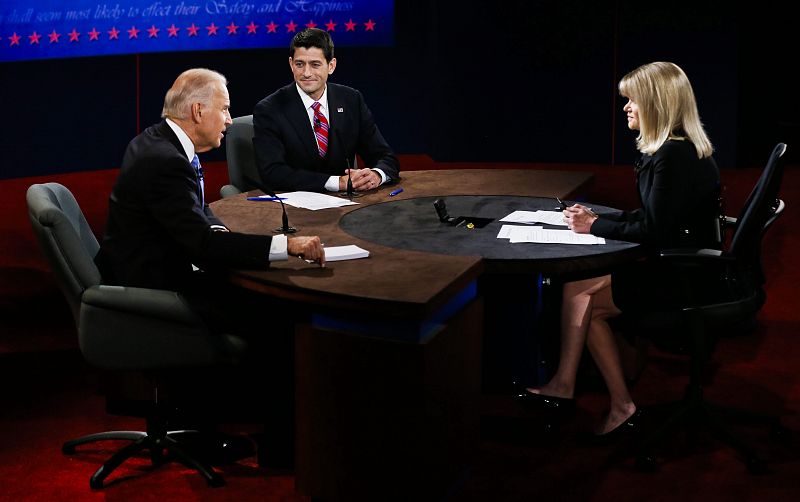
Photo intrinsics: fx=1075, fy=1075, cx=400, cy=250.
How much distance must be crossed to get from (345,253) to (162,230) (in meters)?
0.60

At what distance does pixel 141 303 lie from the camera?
3230 millimetres

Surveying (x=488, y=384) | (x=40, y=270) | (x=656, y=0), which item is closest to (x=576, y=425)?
(x=488, y=384)

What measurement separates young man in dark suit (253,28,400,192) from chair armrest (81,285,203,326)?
1523 millimetres

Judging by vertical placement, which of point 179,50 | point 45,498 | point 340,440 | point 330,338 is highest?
point 179,50

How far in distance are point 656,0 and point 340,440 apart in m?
6.63

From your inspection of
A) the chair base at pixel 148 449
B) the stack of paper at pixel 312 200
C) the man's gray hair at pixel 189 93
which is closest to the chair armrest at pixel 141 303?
the chair base at pixel 148 449

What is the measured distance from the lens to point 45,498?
131 inches

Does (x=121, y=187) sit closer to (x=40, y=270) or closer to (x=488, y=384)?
(x=488, y=384)

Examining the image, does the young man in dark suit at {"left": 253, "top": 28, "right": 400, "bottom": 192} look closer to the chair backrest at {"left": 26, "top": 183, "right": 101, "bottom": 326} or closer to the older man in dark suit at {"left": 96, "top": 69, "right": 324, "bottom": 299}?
the older man in dark suit at {"left": 96, "top": 69, "right": 324, "bottom": 299}

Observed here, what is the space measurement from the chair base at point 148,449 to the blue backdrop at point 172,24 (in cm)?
493

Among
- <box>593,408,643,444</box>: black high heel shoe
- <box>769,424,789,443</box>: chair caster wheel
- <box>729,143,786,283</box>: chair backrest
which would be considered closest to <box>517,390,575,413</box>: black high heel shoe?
<box>593,408,643,444</box>: black high heel shoe

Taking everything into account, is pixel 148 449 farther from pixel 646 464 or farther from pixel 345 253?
pixel 646 464

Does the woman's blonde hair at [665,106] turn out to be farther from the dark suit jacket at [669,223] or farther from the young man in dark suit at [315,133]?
the young man in dark suit at [315,133]

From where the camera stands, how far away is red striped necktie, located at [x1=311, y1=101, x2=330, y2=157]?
5078 mm
